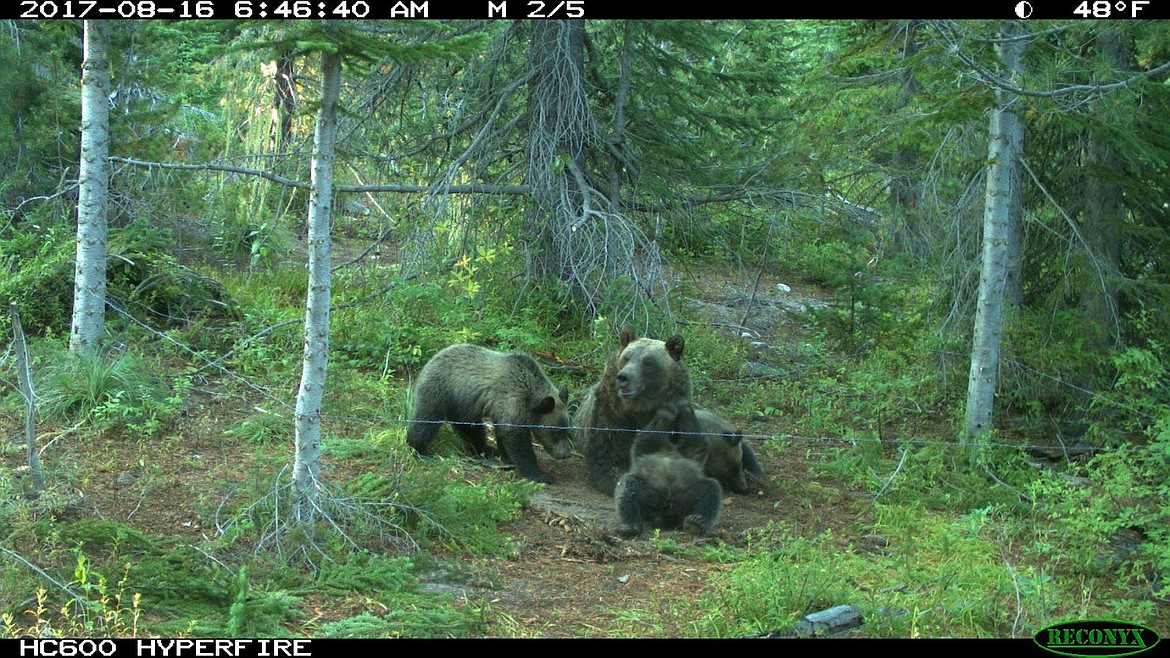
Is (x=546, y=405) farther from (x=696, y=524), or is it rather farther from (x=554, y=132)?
(x=554, y=132)

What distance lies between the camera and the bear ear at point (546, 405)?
9.27 metres

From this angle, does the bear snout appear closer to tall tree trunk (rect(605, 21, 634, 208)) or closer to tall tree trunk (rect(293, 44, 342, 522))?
tall tree trunk (rect(293, 44, 342, 522))

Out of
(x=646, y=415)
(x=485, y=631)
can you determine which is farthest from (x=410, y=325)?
(x=485, y=631)

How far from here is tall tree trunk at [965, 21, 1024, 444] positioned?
9297 millimetres

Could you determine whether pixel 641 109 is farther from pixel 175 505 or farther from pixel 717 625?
pixel 717 625

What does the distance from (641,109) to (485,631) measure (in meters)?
8.75

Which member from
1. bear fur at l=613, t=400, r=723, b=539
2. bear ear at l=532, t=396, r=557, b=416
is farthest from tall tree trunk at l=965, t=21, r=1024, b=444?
bear ear at l=532, t=396, r=557, b=416

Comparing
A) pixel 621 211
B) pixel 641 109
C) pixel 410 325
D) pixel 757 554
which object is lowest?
pixel 757 554

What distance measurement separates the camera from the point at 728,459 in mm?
9117

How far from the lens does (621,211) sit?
1313 cm

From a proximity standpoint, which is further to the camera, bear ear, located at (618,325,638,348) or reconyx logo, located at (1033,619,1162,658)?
bear ear, located at (618,325,638,348)

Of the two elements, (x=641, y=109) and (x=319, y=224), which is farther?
(x=641, y=109)

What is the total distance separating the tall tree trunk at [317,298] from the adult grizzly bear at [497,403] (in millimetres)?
2495

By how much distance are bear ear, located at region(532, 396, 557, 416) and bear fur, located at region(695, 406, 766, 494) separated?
1268 millimetres
